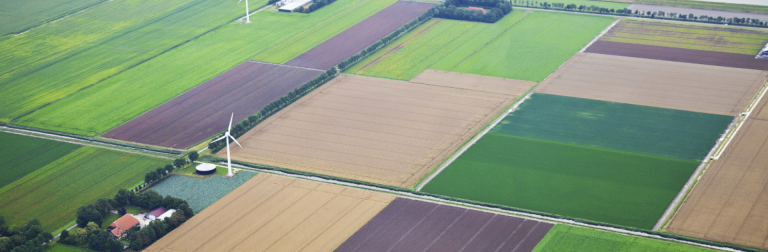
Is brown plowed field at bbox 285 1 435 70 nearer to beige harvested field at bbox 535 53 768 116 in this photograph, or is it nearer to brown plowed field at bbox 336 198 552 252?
beige harvested field at bbox 535 53 768 116

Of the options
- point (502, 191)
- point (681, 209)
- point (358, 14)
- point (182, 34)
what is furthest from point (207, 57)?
point (681, 209)

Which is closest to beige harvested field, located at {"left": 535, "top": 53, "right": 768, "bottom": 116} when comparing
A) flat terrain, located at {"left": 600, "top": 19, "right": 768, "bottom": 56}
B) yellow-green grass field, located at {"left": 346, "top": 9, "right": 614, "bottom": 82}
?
yellow-green grass field, located at {"left": 346, "top": 9, "right": 614, "bottom": 82}

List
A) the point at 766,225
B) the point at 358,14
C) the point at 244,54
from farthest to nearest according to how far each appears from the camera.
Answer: the point at 358,14 < the point at 244,54 < the point at 766,225

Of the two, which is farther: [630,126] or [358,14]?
[358,14]

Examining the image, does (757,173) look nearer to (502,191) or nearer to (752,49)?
(502,191)

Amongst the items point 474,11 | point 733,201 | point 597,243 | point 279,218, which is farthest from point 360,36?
point 597,243

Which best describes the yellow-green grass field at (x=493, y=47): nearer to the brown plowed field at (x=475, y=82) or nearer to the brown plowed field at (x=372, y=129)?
the brown plowed field at (x=475, y=82)
